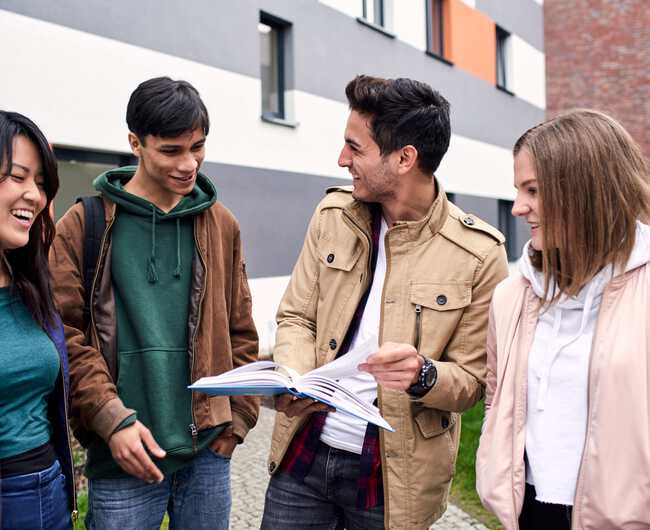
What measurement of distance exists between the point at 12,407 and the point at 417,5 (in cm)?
1125

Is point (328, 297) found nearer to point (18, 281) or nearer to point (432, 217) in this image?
point (432, 217)

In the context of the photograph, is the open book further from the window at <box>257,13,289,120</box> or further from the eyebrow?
the window at <box>257,13,289,120</box>

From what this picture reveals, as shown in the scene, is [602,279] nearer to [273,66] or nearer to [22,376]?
[22,376]

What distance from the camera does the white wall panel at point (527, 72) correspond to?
15422 millimetres

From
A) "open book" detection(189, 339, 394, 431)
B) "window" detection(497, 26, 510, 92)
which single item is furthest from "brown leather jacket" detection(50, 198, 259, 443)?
"window" detection(497, 26, 510, 92)

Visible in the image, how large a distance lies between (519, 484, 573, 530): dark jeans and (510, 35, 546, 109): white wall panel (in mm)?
14788

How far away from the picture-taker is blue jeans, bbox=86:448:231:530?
209 centimetres

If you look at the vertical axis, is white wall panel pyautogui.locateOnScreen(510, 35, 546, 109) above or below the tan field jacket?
above

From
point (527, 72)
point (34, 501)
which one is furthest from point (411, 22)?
point (34, 501)

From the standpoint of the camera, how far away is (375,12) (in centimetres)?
1116

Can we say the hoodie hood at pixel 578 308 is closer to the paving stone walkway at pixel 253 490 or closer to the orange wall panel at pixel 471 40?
the paving stone walkway at pixel 253 490

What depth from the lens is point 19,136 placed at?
1.93 metres

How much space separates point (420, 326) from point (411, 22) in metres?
10.5

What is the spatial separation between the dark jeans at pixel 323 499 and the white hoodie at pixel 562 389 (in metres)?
0.59
